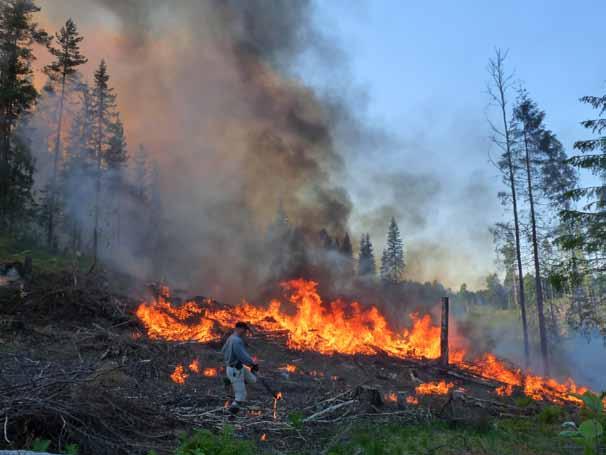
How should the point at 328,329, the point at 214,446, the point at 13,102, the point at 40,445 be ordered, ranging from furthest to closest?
the point at 13,102 → the point at 328,329 → the point at 214,446 → the point at 40,445

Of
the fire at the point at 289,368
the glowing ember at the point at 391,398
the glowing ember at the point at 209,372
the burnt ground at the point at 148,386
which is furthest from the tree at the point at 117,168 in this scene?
the glowing ember at the point at 391,398

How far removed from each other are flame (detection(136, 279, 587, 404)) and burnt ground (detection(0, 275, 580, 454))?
806mm

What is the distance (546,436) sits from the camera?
950cm

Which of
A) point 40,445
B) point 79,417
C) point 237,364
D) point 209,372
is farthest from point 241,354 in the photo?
point 40,445

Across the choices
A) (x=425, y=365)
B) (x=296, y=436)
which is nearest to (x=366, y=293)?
(x=425, y=365)

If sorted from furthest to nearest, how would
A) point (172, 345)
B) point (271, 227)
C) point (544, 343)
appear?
1. point (271, 227)
2. point (544, 343)
3. point (172, 345)

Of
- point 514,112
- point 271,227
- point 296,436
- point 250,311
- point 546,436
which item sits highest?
point 514,112

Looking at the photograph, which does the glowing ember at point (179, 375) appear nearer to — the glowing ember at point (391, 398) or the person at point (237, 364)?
the person at point (237, 364)

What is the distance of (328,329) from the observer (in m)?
19.1

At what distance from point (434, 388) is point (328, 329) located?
222 inches

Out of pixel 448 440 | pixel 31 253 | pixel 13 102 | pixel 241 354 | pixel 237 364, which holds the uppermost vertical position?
pixel 13 102

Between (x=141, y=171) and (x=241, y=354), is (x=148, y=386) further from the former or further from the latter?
(x=141, y=171)

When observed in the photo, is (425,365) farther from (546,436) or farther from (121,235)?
(121,235)

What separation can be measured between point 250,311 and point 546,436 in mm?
13271
